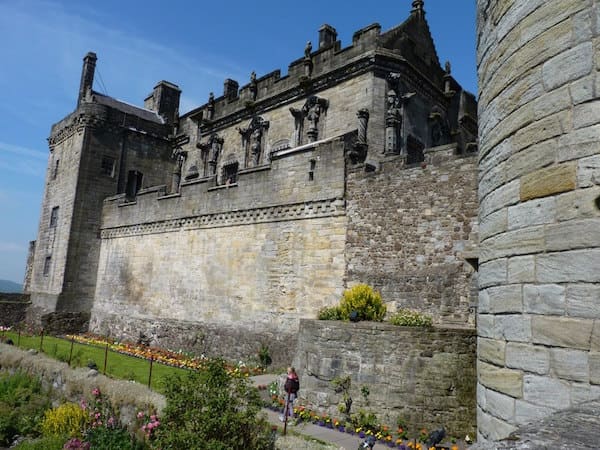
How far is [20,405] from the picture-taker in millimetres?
11672

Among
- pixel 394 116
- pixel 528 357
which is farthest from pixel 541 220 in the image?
pixel 394 116

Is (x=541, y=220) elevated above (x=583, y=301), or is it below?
above

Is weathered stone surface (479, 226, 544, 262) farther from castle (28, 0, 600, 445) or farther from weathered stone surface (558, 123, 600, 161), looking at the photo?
weathered stone surface (558, 123, 600, 161)

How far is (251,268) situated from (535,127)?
1326 cm

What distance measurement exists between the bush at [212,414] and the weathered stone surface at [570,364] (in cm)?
433

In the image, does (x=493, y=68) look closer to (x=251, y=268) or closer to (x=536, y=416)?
(x=536, y=416)

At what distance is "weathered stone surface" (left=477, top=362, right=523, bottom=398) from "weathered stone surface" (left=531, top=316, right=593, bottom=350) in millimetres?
380

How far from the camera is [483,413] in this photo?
171 inches

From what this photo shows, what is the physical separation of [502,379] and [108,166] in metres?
26.3

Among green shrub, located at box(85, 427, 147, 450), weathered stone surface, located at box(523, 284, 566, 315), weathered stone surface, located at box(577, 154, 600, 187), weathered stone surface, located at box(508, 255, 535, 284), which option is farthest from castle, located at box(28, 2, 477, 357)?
weathered stone surface, located at box(577, 154, 600, 187)

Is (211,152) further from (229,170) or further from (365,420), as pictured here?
(365,420)

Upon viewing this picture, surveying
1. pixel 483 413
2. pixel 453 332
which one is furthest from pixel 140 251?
pixel 483 413

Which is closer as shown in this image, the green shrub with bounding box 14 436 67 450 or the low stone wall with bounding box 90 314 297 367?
the green shrub with bounding box 14 436 67 450

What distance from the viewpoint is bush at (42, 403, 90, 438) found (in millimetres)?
9719
